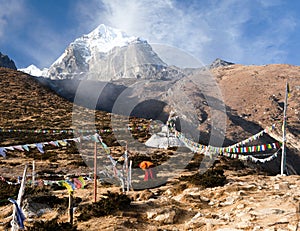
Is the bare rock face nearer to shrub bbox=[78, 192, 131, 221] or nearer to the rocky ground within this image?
the rocky ground

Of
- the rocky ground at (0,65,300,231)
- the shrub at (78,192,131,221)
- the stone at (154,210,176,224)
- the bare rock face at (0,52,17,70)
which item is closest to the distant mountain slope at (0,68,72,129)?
the rocky ground at (0,65,300,231)

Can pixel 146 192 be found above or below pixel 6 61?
below

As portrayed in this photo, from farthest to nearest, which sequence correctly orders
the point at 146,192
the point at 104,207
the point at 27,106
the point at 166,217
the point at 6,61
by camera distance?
1. the point at 6,61
2. the point at 27,106
3. the point at 146,192
4. the point at 104,207
5. the point at 166,217

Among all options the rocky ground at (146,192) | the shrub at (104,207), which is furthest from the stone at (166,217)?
the shrub at (104,207)

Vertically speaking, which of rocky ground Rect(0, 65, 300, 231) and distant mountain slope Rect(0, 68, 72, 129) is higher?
distant mountain slope Rect(0, 68, 72, 129)

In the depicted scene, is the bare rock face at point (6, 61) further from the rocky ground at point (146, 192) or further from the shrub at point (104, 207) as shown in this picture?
the shrub at point (104, 207)

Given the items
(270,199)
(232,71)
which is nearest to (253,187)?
(270,199)

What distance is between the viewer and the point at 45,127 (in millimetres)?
37281

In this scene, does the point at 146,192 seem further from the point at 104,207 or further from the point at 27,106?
the point at 27,106

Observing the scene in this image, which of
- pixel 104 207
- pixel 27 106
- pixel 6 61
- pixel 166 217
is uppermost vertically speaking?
pixel 6 61

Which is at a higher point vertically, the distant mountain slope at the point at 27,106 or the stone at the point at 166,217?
the distant mountain slope at the point at 27,106

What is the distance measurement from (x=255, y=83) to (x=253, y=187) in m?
96.2

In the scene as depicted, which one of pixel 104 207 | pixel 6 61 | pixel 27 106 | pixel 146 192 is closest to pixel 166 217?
pixel 104 207

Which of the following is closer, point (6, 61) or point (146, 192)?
point (146, 192)
